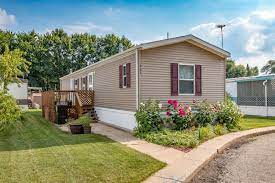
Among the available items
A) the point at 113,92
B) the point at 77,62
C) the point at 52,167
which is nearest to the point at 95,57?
the point at 77,62

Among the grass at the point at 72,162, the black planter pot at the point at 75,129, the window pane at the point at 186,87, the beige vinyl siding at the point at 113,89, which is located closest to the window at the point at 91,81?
the beige vinyl siding at the point at 113,89

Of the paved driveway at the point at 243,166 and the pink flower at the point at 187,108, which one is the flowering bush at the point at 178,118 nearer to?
the pink flower at the point at 187,108

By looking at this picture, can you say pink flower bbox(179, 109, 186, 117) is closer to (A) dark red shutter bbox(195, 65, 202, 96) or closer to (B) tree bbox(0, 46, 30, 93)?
(A) dark red shutter bbox(195, 65, 202, 96)

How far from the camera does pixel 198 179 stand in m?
4.95

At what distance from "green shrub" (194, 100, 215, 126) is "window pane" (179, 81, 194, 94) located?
0.75 metres

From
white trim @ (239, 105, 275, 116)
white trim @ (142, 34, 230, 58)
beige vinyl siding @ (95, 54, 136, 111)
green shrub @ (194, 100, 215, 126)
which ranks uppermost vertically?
white trim @ (142, 34, 230, 58)

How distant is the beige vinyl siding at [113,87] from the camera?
1043 cm

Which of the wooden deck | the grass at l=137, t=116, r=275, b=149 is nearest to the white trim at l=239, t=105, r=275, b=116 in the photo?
the grass at l=137, t=116, r=275, b=149

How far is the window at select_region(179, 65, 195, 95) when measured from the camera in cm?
1079

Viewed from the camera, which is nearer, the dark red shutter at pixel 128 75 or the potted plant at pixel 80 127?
the potted plant at pixel 80 127

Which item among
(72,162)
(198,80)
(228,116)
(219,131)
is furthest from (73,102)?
(72,162)

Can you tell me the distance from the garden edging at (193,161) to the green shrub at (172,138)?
31cm

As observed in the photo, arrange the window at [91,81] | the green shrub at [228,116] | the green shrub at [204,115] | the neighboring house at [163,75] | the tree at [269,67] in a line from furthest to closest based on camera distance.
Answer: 1. the tree at [269,67]
2. the window at [91,81]
3. the green shrub at [228,116]
4. the green shrub at [204,115]
5. the neighboring house at [163,75]

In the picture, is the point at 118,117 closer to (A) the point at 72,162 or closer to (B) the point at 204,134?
(B) the point at 204,134
